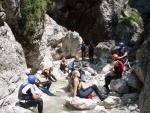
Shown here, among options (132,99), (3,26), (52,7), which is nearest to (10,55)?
(3,26)

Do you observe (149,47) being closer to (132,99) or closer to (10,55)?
(132,99)

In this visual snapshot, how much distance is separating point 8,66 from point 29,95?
9.10 ft

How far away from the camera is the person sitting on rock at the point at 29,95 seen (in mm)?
9207

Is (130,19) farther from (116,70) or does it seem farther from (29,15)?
(116,70)

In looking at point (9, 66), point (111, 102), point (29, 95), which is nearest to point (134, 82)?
point (111, 102)

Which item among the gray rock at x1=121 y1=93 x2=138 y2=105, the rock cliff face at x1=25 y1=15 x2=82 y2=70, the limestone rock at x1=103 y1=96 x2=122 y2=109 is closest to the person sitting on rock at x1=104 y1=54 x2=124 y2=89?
the gray rock at x1=121 y1=93 x2=138 y2=105

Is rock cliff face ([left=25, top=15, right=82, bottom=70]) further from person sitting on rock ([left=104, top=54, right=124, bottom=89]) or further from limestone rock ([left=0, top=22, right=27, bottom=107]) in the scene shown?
person sitting on rock ([left=104, top=54, right=124, bottom=89])

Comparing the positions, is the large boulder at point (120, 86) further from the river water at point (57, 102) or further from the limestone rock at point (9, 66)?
the limestone rock at point (9, 66)

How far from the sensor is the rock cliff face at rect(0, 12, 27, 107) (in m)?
10.7

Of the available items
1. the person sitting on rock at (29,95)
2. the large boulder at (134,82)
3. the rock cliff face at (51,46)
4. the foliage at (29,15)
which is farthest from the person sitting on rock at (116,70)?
the rock cliff face at (51,46)

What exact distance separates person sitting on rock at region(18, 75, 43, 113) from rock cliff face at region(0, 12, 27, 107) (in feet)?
4.46

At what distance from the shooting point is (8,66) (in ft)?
37.9

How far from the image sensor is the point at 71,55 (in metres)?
25.3

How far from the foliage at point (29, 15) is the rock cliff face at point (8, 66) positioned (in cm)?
365
